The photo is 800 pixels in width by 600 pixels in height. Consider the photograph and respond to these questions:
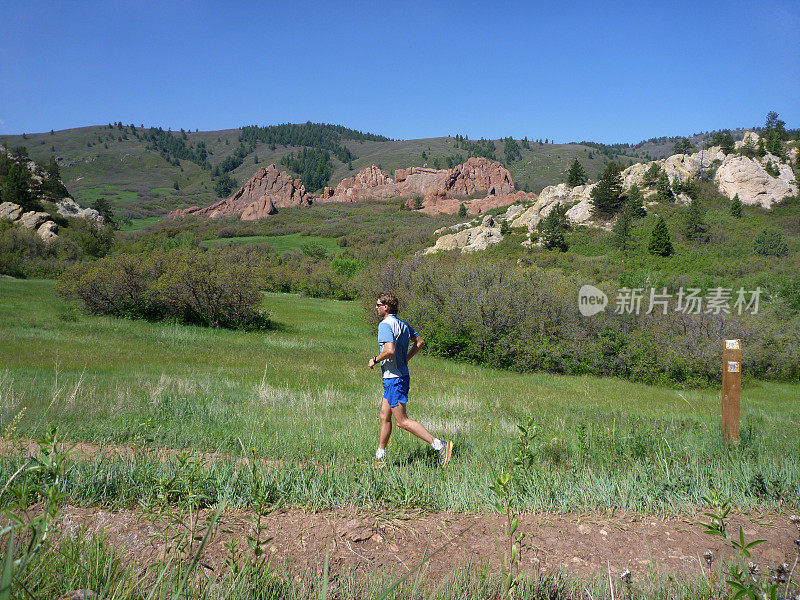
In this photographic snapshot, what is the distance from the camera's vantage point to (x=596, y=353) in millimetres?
19984

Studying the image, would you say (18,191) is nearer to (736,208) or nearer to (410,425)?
(410,425)

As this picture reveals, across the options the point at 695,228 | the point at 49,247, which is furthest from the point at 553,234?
the point at 49,247

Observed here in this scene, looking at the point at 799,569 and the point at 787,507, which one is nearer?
the point at 799,569

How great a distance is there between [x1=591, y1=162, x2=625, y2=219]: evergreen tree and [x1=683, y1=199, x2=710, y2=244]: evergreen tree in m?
9.99

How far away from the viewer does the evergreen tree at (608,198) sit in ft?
188

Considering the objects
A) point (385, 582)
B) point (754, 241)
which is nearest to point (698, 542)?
point (385, 582)

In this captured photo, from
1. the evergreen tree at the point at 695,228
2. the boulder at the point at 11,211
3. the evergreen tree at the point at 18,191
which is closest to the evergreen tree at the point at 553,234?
the evergreen tree at the point at 695,228

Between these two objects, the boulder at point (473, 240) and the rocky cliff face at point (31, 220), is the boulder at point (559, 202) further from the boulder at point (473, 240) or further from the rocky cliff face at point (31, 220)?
the rocky cliff face at point (31, 220)

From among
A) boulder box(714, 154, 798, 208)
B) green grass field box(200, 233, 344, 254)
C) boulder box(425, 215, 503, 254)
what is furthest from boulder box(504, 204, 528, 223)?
green grass field box(200, 233, 344, 254)

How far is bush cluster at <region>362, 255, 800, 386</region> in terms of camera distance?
19.9m

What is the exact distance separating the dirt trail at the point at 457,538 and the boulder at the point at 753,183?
67517mm

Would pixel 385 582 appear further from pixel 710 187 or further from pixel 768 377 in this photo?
pixel 710 187

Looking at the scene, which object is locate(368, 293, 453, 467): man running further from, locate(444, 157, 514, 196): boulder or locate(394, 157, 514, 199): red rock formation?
locate(444, 157, 514, 196): boulder

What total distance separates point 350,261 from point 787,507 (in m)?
52.3
